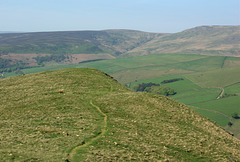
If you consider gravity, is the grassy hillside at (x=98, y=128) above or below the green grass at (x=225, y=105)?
above

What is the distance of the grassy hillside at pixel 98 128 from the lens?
26422 mm

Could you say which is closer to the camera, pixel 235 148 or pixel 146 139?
pixel 146 139

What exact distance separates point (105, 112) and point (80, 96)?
31.1ft

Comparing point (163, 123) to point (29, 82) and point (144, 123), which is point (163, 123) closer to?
point (144, 123)

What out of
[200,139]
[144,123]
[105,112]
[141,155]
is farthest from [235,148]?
[105,112]

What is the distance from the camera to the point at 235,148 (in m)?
36.9

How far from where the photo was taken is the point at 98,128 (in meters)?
33.8

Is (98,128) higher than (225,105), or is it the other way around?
(98,128)

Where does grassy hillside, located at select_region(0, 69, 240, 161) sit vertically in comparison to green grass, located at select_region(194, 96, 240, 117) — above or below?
above

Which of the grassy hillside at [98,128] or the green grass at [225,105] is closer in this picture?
the grassy hillside at [98,128]

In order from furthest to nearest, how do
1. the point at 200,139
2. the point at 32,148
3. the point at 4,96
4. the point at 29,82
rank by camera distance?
the point at 29,82 → the point at 4,96 → the point at 200,139 → the point at 32,148

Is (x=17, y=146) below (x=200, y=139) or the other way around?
the other way around

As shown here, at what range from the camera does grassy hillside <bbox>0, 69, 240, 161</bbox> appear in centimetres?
2642

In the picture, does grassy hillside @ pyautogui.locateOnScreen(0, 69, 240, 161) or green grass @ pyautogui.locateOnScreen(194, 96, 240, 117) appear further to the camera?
green grass @ pyautogui.locateOnScreen(194, 96, 240, 117)
